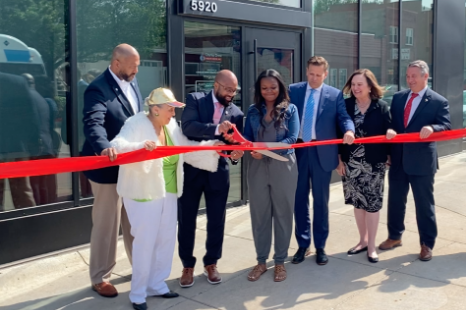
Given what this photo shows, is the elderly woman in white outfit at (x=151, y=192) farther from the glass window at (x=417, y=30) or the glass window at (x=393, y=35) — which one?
the glass window at (x=417, y=30)

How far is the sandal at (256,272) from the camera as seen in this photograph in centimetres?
491

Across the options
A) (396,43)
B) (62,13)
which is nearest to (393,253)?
(62,13)

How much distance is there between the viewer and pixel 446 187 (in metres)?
8.73

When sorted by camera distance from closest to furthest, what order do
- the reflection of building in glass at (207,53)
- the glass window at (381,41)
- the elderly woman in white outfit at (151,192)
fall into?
the elderly woman in white outfit at (151,192)
the reflection of building in glass at (207,53)
the glass window at (381,41)

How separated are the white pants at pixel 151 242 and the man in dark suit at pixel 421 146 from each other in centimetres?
225

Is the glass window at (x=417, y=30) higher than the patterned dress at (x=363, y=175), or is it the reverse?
the glass window at (x=417, y=30)

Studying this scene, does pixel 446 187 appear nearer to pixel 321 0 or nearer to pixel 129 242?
pixel 321 0

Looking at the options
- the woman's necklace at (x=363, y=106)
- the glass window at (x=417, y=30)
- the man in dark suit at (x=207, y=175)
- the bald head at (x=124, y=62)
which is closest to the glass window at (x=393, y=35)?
the glass window at (x=417, y=30)

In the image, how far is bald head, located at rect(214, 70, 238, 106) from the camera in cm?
463

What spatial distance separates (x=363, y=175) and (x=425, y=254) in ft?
3.16

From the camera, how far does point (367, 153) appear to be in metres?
5.32

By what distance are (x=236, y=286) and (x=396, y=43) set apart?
284 inches

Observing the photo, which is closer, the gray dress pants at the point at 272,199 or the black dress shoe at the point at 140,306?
the black dress shoe at the point at 140,306

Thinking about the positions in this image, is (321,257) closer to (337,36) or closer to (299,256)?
(299,256)
